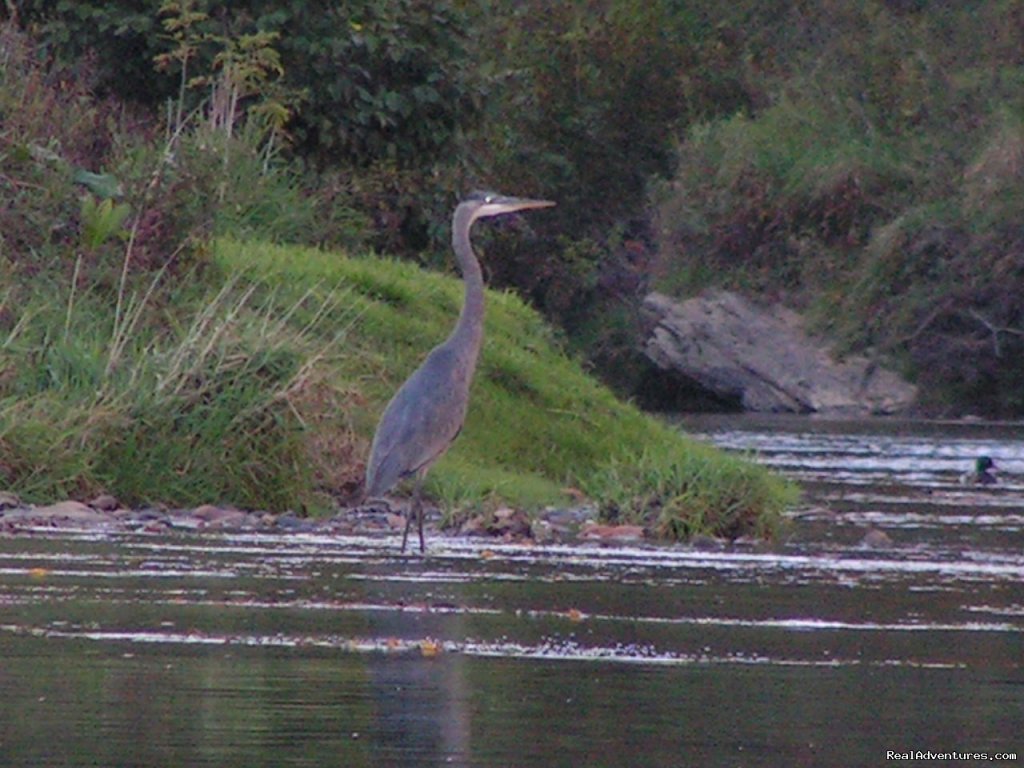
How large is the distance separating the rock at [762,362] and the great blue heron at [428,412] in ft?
68.9

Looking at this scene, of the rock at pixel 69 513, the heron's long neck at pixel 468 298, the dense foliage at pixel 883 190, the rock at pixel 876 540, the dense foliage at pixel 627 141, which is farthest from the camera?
the dense foliage at pixel 883 190

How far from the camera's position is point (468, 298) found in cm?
1193

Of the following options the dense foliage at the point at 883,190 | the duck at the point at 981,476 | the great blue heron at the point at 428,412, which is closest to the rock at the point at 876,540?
the great blue heron at the point at 428,412

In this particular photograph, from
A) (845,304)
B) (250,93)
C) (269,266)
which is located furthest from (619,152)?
(269,266)

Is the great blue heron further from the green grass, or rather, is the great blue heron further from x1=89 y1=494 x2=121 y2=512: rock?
x1=89 y1=494 x2=121 y2=512: rock

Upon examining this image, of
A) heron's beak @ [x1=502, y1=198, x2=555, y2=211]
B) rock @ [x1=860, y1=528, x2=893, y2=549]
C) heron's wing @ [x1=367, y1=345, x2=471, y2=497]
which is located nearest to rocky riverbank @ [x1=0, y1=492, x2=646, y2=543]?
heron's wing @ [x1=367, y1=345, x2=471, y2=497]

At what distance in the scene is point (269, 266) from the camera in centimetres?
1559

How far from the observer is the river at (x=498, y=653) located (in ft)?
17.8

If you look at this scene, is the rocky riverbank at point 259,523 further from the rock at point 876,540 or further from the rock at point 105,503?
the rock at point 876,540

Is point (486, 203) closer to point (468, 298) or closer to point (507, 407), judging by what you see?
point (468, 298)

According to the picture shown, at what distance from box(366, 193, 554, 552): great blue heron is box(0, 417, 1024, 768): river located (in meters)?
0.34

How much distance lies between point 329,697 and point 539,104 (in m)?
39.5

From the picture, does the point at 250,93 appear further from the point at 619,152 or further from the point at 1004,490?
the point at 619,152

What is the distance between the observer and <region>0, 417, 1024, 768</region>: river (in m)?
5.41
